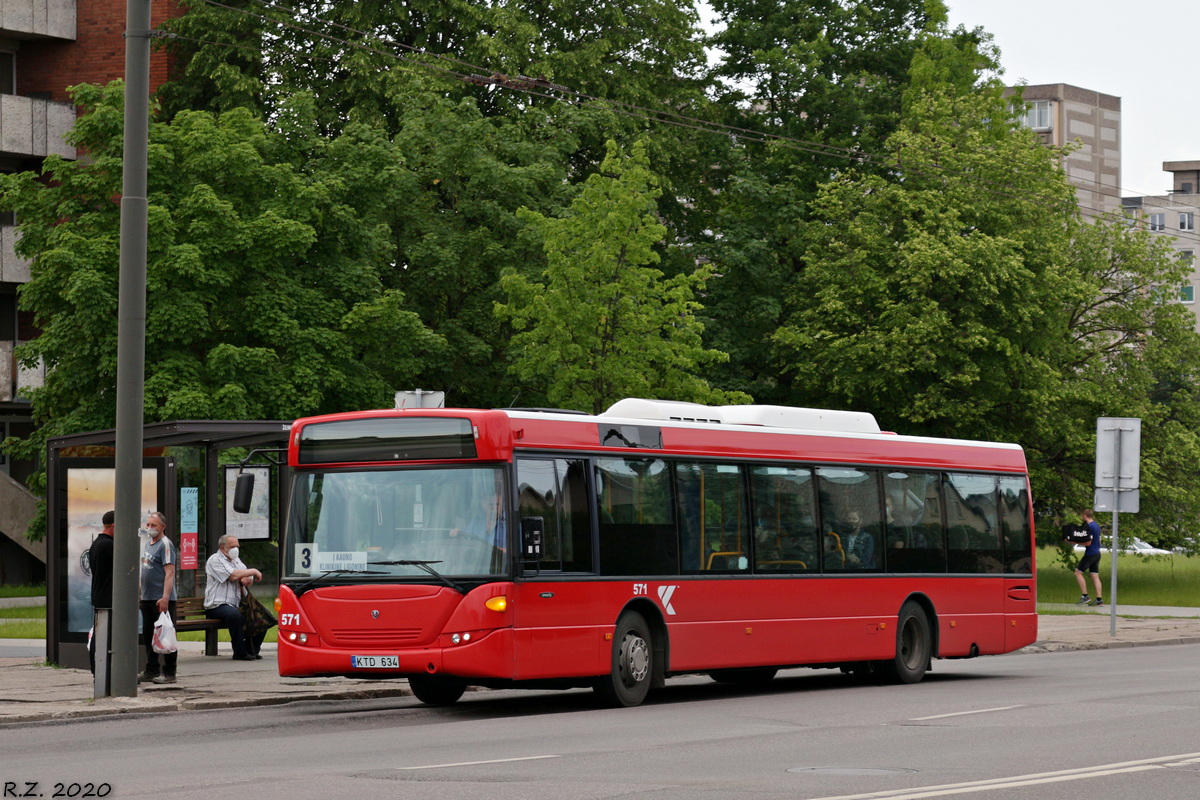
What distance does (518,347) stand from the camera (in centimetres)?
3553

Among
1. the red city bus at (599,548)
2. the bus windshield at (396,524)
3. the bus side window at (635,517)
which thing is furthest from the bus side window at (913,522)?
the bus windshield at (396,524)

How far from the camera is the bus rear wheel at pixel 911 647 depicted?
19328 mm

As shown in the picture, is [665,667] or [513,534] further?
[665,667]

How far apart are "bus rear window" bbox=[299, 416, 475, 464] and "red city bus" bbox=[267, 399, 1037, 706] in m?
0.02

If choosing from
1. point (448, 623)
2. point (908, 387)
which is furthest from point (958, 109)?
point (448, 623)

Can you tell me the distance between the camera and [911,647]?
19.6 metres

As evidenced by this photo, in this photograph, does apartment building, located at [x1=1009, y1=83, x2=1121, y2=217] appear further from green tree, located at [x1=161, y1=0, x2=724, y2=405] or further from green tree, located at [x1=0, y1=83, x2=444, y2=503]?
green tree, located at [x1=0, y1=83, x2=444, y2=503]

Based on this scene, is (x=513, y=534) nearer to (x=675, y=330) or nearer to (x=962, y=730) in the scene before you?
(x=962, y=730)

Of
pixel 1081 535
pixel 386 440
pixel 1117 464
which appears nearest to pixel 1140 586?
pixel 1081 535

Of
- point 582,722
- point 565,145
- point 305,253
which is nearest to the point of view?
point 582,722

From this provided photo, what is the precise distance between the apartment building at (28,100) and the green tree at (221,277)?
6.96 metres

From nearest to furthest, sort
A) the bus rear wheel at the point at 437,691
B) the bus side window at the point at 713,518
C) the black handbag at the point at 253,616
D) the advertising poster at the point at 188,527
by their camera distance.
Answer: the bus rear wheel at the point at 437,691 → the bus side window at the point at 713,518 → the advertising poster at the point at 188,527 → the black handbag at the point at 253,616

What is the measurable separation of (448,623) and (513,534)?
2.93ft

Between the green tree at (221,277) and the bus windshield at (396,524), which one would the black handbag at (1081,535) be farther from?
the bus windshield at (396,524)
